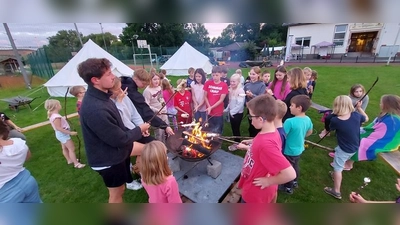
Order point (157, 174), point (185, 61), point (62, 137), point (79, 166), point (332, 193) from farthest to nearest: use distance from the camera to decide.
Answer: point (185, 61), point (79, 166), point (62, 137), point (332, 193), point (157, 174)

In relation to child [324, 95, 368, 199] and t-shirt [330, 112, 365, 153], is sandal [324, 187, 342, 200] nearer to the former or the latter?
child [324, 95, 368, 199]

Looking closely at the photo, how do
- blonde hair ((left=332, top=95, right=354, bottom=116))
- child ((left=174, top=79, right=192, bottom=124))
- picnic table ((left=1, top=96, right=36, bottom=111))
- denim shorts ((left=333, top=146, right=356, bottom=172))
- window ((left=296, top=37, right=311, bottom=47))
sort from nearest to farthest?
blonde hair ((left=332, top=95, right=354, bottom=116)) < denim shorts ((left=333, top=146, right=356, bottom=172)) < child ((left=174, top=79, right=192, bottom=124)) < picnic table ((left=1, top=96, right=36, bottom=111)) < window ((left=296, top=37, right=311, bottom=47))

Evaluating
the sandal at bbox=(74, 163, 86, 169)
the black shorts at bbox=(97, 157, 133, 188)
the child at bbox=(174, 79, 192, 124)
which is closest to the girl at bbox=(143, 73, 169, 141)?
the child at bbox=(174, 79, 192, 124)

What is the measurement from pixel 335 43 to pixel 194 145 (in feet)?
90.5

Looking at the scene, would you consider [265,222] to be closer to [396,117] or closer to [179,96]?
[396,117]

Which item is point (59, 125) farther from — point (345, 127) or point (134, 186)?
point (345, 127)

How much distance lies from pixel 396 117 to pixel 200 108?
3621 mm

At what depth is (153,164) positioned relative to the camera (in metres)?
1.67

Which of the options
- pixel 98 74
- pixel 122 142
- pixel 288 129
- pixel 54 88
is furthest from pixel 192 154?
pixel 54 88

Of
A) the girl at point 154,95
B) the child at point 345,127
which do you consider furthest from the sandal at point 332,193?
the girl at point 154,95

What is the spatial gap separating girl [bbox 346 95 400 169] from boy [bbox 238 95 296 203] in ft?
8.23

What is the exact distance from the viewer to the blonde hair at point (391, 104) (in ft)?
9.00

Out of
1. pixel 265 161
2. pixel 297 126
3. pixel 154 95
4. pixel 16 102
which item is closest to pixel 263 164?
pixel 265 161

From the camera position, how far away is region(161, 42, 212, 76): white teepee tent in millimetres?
15359
